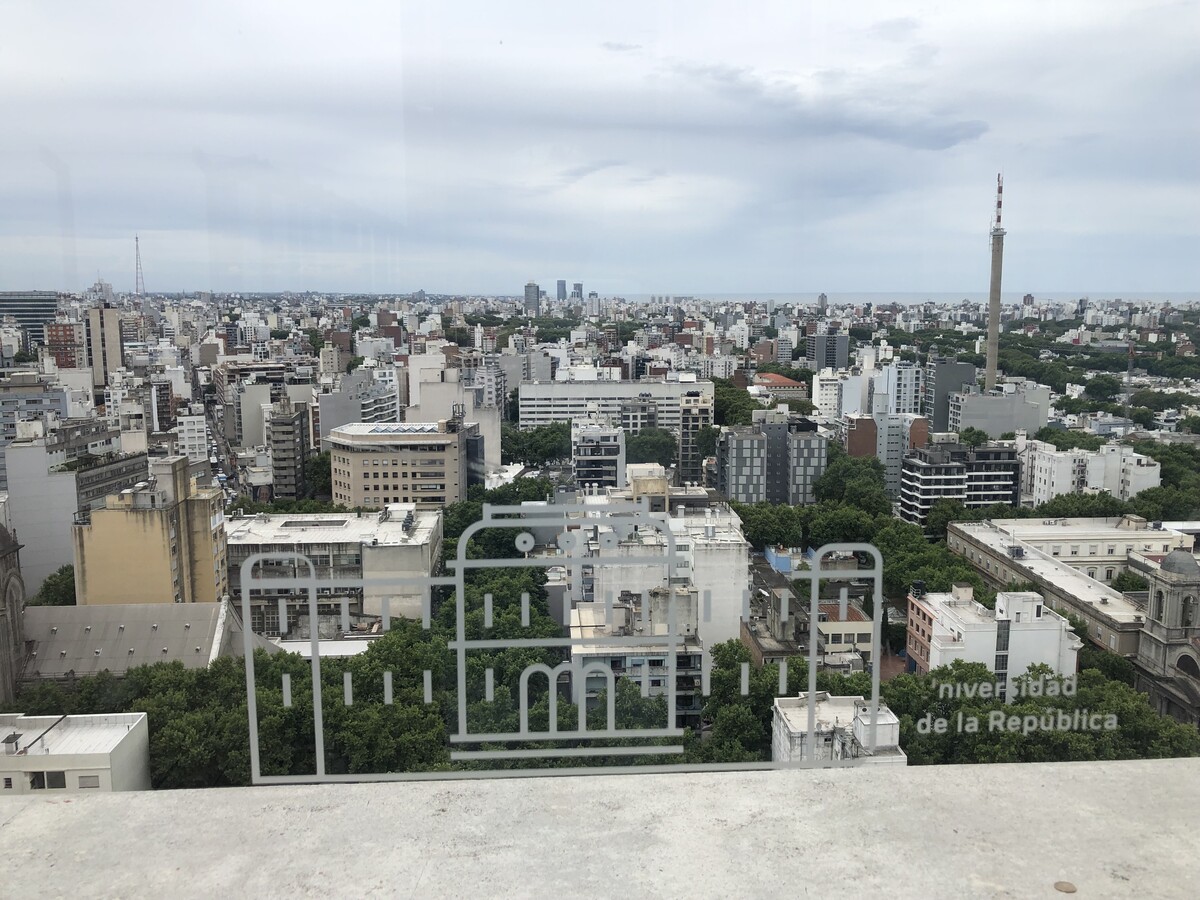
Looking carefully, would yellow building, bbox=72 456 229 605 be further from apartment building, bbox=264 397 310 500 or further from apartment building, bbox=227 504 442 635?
apartment building, bbox=264 397 310 500

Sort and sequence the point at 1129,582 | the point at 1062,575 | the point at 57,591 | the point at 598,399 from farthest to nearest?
1. the point at 598,399
2. the point at 1062,575
3. the point at 1129,582
4. the point at 57,591

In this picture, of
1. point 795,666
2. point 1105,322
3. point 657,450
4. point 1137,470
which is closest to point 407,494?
point 657,450

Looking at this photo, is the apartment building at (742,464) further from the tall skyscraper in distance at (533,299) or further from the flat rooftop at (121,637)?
the flat rooftop at (121,637)

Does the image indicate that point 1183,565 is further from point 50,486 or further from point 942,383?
point 942,383

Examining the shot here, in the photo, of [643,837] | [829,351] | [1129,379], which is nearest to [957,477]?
[1129,379]

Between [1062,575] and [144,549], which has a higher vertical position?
[144,549]

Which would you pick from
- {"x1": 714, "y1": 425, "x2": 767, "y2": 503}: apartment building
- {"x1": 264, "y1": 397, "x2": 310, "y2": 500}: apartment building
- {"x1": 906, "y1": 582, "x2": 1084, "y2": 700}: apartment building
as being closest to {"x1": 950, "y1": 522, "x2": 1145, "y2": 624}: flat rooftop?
{"x1": 906, "y1": 582, "x2": 1084, "y2": 700}: apartment building

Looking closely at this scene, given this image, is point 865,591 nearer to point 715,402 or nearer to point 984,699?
point 984,699
